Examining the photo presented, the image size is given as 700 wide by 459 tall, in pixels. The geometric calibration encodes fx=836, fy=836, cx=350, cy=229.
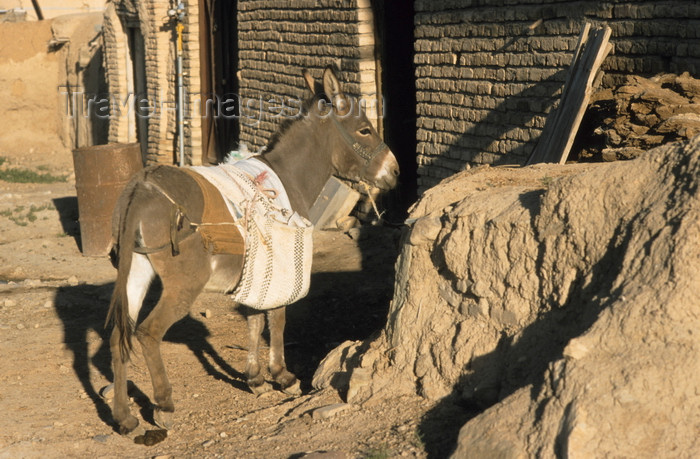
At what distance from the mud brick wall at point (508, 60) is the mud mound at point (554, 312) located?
1608 mm

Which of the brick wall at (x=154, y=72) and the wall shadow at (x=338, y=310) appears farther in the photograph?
the brick wall at (x=154, y=72)

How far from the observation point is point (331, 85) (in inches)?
229

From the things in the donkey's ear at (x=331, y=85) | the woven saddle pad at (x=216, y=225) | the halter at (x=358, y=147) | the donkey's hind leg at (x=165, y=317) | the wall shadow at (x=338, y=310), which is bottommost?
the wall shadow at (x=338, y=310)

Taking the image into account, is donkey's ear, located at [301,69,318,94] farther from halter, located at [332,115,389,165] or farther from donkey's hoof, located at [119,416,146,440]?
donkey's hoof, located at [119,416,146,440]

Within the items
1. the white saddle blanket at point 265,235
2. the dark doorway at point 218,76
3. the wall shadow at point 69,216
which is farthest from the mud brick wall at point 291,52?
the white saddle blanket at point 265,235

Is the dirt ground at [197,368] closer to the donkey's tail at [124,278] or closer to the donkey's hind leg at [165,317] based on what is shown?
the donkey's hind leg at [165,317]

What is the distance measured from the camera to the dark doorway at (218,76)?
13320 millimetres

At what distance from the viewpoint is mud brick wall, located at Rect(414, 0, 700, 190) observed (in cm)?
588

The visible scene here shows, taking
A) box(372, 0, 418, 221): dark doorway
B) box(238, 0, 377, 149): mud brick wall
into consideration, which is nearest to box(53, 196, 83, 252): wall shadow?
box(238, 0, 377, 149): mud brick wall

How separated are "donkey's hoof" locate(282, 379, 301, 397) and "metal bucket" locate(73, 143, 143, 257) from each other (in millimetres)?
4893

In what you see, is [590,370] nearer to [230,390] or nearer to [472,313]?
[472,313]

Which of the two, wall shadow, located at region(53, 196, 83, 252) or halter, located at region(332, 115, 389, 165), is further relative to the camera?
wall shadow, located at region(53, 196, 83, 252)

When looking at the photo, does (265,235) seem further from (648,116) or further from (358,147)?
(648,116)

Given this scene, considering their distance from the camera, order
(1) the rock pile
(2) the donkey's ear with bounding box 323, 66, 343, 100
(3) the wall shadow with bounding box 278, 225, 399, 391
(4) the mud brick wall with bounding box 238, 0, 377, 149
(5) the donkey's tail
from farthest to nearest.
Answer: (4) the mud brick wall with bounding box 238, 0, 377, 149
(3) the wall shadow with bounding box 278, 225, 399, 391
(2) the donkey's ear with bounding box 323, 66, 343, 100
(1) the rock pile
(5) the donkey's tail
